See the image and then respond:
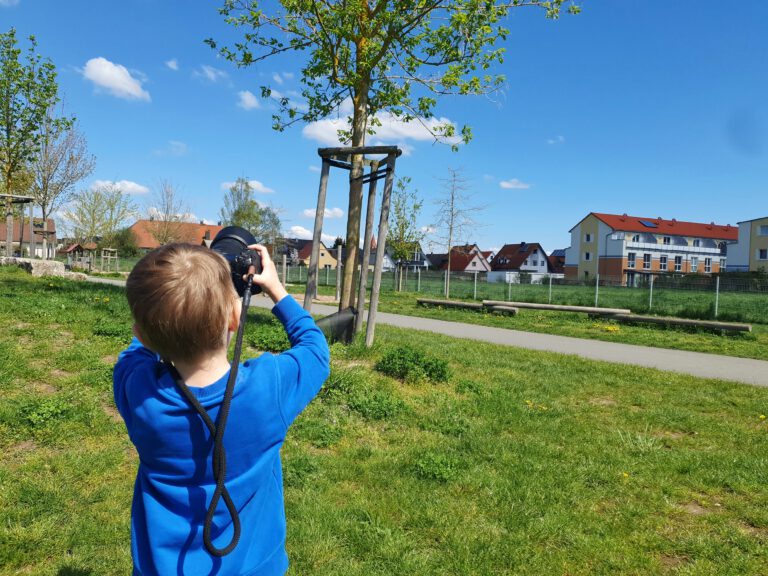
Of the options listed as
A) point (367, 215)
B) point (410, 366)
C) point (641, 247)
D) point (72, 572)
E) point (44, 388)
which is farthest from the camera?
point (641, 247)

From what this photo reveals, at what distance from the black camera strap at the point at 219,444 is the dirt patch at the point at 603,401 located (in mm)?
5412

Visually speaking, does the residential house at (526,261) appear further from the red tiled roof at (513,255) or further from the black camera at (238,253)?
the black camera at (238,253)

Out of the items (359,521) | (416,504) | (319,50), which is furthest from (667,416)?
(319,50)

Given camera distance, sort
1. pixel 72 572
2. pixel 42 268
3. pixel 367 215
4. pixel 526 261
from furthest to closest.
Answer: pixel 526 261
pixel 42 268
pixel 367 215
pixel 72 572

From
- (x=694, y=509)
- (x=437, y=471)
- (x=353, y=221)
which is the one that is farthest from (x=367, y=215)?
(x=694, y=509)

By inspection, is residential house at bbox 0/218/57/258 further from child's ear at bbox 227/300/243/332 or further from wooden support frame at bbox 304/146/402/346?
child's ear at bbox 227/300/243/332

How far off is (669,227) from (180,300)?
82.4 metres

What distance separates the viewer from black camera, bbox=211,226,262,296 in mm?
1442

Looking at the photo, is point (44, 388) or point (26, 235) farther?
point (26, 235)

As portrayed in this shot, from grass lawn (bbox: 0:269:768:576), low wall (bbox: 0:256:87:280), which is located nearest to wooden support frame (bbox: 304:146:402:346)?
grass lawn (bbox: 0:269:768:576)

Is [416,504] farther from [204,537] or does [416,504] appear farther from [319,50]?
[319,50]

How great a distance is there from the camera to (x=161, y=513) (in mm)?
1354

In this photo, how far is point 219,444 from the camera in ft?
4.18

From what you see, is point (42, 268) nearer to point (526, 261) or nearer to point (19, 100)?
point (19, 100)
